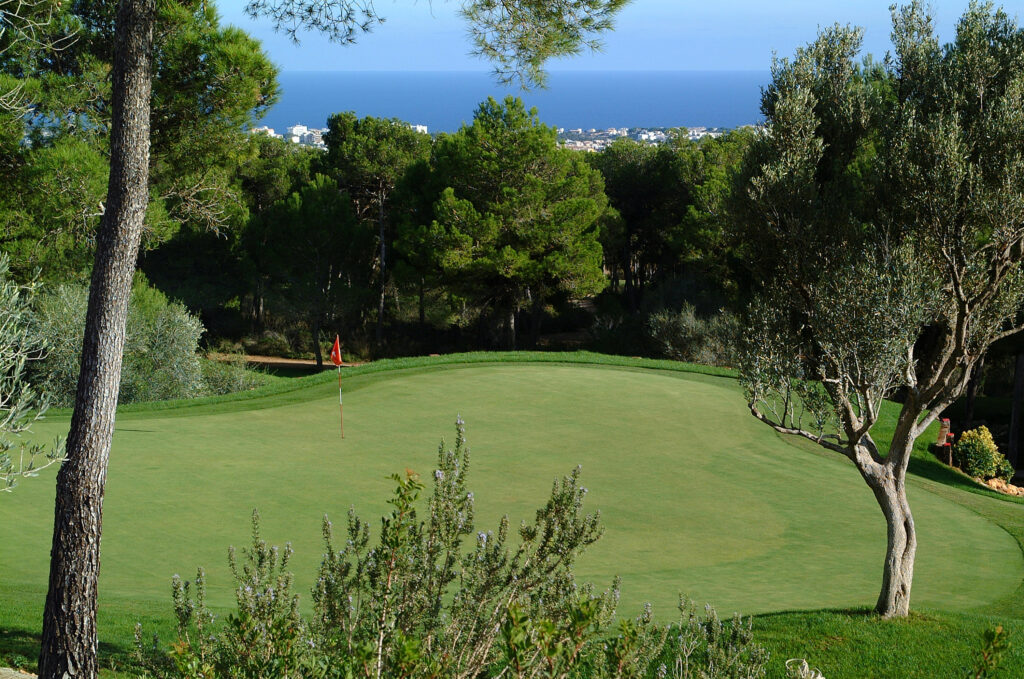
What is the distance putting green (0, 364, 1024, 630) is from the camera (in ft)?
26.7

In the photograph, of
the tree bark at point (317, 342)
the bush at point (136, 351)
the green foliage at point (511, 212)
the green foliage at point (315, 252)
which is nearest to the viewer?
the bush at point (136, 351)

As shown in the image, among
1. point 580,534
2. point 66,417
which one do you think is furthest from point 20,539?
point 580,534

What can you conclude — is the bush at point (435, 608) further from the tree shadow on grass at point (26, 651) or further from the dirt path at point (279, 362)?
the dirt path at point (279, 362)

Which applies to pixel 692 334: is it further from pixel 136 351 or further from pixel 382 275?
pixel 136 351

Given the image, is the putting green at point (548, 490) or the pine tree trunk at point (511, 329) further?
the pine tree trunk at point (511, 329)

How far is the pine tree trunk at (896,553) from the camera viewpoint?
7.27 metres

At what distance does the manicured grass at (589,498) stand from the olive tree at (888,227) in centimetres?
135

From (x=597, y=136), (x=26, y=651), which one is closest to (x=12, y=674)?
(x=26, y=651)

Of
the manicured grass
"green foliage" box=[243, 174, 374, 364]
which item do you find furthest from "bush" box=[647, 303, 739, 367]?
the manicured grass

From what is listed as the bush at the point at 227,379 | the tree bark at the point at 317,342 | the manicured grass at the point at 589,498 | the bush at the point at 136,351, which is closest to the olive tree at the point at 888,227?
the manicured grass at the point at 589,498

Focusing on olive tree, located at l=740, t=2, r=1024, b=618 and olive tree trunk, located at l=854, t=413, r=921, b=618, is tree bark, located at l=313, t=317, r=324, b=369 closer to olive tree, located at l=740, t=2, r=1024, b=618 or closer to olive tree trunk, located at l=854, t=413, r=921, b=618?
olive tree, located at l=740, t=2, r=1024, b=618

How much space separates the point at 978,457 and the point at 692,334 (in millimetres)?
14694

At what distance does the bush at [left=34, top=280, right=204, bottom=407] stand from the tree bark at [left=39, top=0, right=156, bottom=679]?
40.8ft

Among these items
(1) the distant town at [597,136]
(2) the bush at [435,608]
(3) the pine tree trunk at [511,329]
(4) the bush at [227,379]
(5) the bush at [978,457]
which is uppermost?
(1) the distant town at [597,136]
